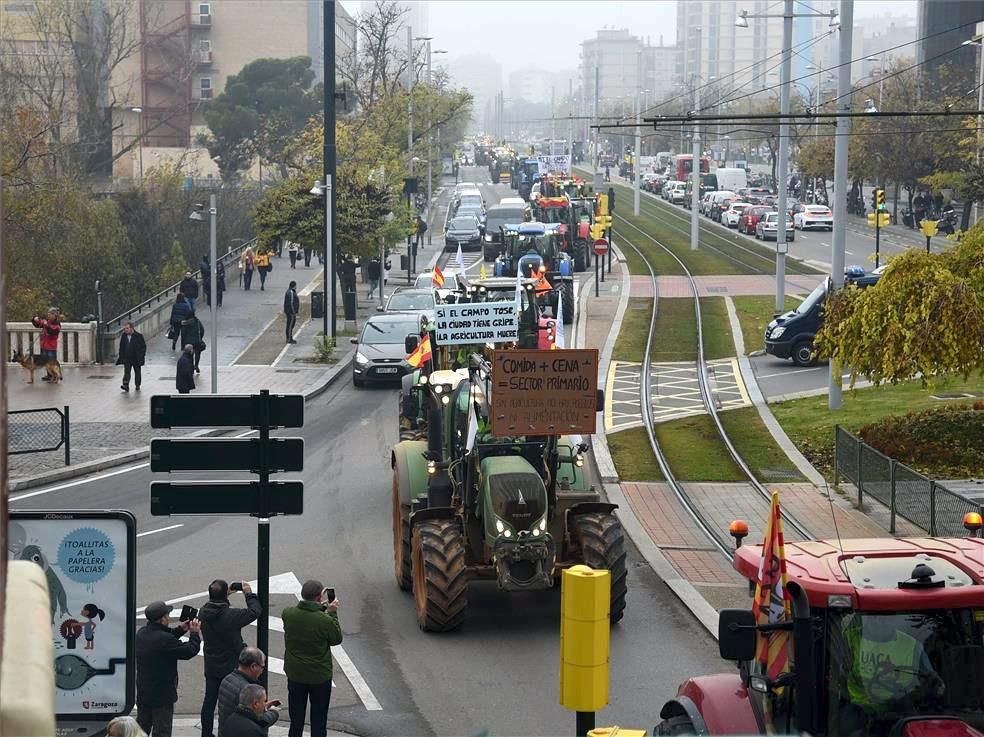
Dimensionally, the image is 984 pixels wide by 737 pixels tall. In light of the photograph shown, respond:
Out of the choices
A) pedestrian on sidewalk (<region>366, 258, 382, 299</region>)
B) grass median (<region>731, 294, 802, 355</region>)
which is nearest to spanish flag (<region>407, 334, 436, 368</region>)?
grass median (<region>731, 294, 802, 355</region>)

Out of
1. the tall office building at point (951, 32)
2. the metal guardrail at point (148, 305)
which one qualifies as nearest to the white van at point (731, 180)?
the tall office building at point (951, 32)

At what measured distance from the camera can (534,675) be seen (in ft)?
44.8

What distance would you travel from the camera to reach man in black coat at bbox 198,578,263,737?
37.0ft

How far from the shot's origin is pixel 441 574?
14133mm

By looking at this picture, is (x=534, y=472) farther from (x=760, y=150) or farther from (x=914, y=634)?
(x=760, y=150)

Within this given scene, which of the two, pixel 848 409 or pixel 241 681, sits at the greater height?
pixel 241 681

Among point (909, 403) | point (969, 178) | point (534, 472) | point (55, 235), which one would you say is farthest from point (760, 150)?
point (534, 472)

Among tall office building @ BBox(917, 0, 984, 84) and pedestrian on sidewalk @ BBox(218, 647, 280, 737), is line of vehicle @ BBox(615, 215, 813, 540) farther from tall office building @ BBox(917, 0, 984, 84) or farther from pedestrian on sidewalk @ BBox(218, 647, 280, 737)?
tall office building @ BBox(917, 0, 984, 84)

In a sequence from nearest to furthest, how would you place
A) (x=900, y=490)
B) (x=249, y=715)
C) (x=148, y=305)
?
(x=249, y=715) < (x=900, y=490) < (x=148, y=305)

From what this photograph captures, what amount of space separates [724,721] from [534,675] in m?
5.85

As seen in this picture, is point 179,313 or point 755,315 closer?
point 179,313

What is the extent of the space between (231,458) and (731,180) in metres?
85.7

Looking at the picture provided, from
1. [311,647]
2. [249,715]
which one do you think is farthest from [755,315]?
[249,715]

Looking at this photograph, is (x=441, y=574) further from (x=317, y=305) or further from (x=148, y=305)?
(x=148, y=305)
